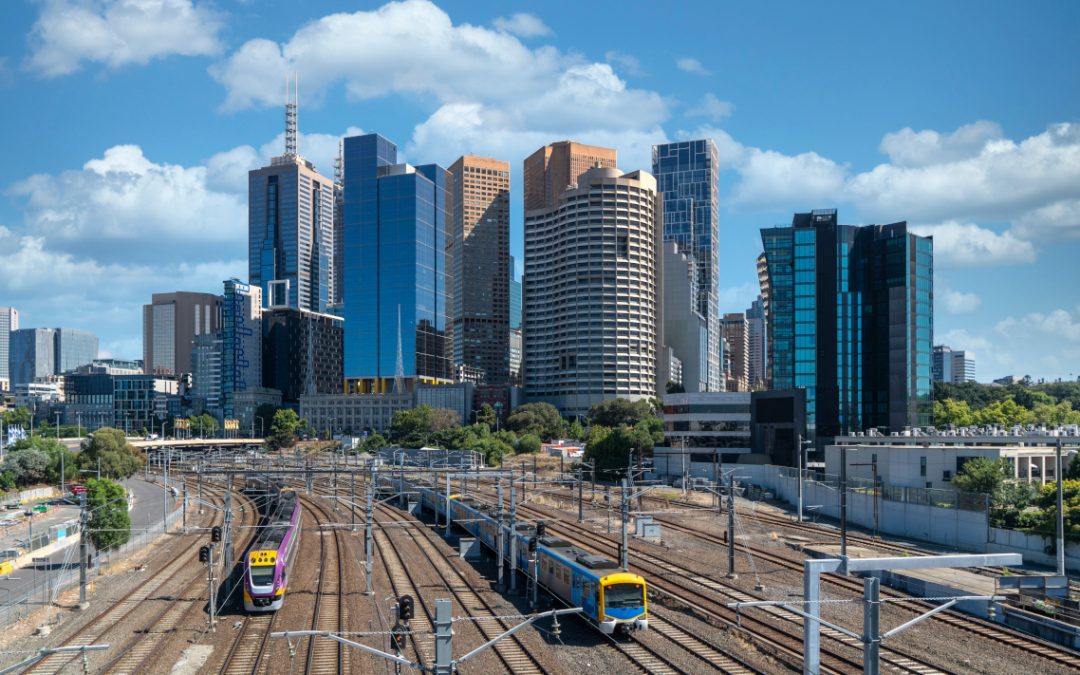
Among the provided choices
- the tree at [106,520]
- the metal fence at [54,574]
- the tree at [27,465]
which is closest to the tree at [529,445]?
the tree at [27,465]

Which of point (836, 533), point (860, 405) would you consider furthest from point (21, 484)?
point (860, 405)

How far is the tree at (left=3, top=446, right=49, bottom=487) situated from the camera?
101188mm

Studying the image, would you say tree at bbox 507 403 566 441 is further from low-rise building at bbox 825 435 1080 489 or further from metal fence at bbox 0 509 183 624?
metal fence at bbox 0 509 183 624

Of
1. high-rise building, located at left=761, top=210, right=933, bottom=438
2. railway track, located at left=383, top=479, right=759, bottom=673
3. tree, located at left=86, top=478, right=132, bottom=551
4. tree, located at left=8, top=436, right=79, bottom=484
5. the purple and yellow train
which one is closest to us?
railway track, located at left=383, top=479, right=759, bottom=673

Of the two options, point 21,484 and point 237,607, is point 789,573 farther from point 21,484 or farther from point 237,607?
point 21,484

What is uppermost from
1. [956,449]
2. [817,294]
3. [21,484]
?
[817,294]

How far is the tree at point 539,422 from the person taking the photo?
17775 centimetres

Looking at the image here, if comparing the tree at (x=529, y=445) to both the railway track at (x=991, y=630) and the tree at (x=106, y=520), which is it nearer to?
the tree at (x=106, y=520)

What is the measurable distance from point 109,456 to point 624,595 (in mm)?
87693

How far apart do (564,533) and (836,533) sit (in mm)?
19721

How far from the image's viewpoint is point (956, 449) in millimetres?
70312

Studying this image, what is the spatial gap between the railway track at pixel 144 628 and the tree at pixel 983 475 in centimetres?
→ 5176

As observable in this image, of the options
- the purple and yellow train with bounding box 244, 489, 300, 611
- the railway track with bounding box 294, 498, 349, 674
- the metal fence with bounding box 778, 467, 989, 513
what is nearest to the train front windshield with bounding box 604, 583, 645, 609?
the railway track with bounding box 294, 498, 349, 674

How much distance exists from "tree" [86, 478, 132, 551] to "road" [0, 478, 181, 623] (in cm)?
192
